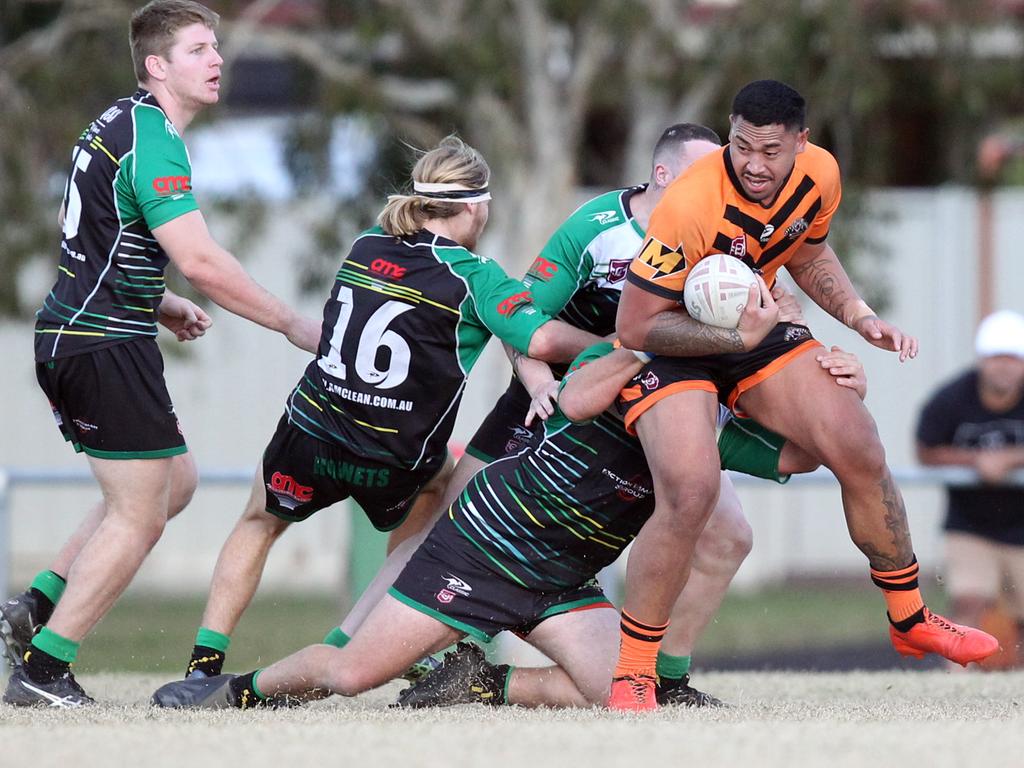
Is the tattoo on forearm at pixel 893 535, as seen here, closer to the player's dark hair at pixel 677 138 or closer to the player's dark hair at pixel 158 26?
the player's dark hair at pixel 677 138

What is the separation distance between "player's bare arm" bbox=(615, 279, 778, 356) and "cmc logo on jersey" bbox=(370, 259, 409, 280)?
2.59ft

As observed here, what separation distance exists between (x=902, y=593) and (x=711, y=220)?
4.64 ft

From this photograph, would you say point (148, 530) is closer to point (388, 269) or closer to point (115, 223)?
point (115, 223)

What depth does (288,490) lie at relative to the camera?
5.50m

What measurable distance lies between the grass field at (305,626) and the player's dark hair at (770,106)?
3.58 m

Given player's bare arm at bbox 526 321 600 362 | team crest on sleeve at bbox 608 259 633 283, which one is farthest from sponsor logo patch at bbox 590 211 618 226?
player's bare arm at bbox 526 321 600 362

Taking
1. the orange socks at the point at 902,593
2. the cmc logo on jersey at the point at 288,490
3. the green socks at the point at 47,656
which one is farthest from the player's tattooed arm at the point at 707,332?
the green socks at the point at 47,656

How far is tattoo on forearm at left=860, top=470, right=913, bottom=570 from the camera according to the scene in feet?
17.0

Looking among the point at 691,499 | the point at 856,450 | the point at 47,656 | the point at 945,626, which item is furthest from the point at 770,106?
the point at 47,656

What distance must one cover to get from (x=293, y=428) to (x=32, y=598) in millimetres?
1120

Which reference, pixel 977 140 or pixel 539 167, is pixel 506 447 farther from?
pixel 977 140

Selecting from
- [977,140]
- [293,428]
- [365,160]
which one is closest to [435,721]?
[293,428]

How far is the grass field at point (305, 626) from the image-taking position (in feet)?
27.7

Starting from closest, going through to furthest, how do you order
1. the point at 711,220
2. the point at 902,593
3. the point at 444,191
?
the point at 711,220
the point at 902,593
the point at 444,191
